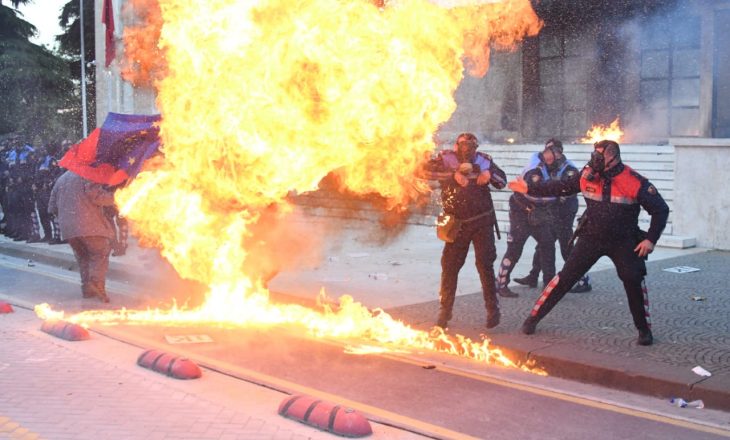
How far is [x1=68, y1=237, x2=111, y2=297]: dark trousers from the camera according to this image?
906 cm

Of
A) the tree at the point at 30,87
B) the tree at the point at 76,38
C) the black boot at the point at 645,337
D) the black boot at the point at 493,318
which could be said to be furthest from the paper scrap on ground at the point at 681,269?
the tree at the point at 30,87

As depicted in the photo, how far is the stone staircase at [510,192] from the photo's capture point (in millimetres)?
13188

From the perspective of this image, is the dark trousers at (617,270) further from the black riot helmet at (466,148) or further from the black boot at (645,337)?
the black riot helmet at (466,148)

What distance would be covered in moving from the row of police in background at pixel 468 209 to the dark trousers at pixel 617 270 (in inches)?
22.6

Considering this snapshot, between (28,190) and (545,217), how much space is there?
1059 centimetres

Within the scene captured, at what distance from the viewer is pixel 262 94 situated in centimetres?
715

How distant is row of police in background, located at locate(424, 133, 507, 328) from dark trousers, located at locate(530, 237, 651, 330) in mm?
574

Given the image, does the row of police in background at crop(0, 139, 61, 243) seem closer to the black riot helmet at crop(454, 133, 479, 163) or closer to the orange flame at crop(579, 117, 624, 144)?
the black riot helmet at crop(454, 133, 479, 163)

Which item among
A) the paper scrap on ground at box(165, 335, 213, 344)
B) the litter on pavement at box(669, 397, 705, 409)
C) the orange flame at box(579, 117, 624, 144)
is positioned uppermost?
the orange flame at box(579, 117, 624, 144)

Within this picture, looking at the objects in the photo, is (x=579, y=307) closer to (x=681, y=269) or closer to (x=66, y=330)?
(x=681, y=269)

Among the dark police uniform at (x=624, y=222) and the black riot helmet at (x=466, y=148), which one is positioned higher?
the black riot helmet at (x=466, y=148)

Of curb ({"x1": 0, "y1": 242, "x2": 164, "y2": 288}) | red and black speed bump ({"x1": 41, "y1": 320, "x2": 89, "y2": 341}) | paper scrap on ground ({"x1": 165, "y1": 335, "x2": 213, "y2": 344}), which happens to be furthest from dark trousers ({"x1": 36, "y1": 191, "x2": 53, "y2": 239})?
paper scrap on ground ({"x1": 165, "y1": 335, "x2": 213, "y2": 344})

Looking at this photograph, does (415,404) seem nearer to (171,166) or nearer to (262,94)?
(262,94)

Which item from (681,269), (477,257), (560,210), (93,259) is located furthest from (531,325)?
(93,259)
